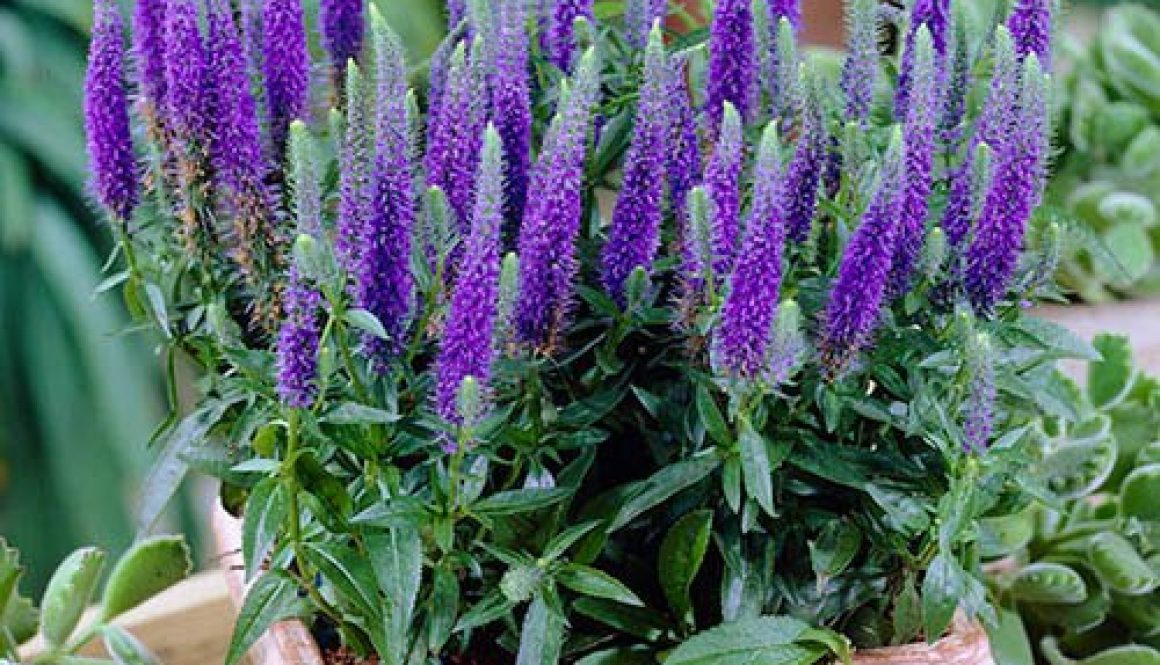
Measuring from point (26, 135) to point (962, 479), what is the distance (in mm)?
979

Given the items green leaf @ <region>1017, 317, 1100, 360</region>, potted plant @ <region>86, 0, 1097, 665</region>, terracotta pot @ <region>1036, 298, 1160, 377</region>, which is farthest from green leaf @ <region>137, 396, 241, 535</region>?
terracotta pot @ <region>1036, 298, 1160, 377</region>

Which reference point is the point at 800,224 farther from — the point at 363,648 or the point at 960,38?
the point at 363,648

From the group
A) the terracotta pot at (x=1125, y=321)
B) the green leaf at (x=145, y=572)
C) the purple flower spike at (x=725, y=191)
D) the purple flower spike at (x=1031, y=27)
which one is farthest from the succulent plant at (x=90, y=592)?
the terracotta pot at (x=1125, y=321)

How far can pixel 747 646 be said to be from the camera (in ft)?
1.77

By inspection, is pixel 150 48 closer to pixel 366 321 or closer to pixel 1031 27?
pixel 366 321

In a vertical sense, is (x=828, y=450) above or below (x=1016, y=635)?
above

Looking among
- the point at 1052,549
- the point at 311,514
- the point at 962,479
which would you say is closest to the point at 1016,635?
the point at 1052,549

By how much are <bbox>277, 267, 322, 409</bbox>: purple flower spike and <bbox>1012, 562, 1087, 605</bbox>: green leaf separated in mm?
484

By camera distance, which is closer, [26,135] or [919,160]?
[919,160]

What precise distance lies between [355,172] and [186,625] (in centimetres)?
42

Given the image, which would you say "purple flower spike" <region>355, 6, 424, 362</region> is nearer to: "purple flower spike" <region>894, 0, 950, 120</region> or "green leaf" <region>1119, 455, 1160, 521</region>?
"purple flower spike" <region>894, 0, 950, 120</region>

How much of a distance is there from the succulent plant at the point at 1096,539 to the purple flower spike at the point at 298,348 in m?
0.44

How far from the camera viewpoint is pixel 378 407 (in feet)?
1.69

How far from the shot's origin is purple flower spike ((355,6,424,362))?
0.47 m
